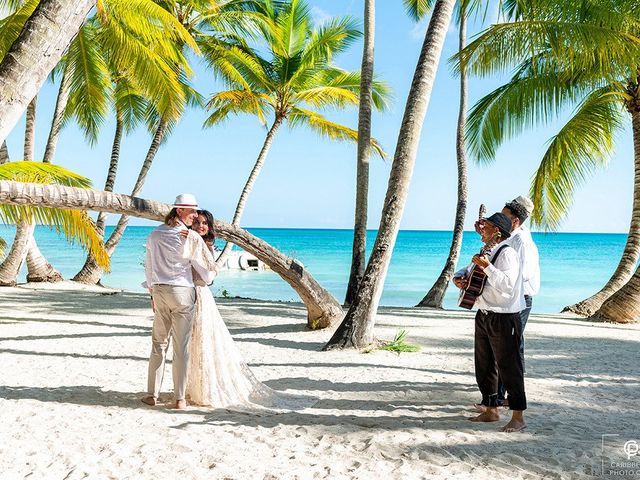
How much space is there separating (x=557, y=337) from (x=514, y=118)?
540 centimetres

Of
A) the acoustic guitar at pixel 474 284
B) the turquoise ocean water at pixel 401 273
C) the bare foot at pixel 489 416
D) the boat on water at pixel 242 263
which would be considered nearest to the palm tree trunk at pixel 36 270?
the turquoise ocean water at pixel 401 273

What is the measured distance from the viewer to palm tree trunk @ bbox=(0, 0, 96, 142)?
4402mm

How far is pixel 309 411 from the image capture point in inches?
189

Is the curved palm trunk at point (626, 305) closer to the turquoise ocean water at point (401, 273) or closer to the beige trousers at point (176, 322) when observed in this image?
the turquoise ocean water at point (401, 273)

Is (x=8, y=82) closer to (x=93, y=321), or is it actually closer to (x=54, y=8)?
(x=54, y=8)

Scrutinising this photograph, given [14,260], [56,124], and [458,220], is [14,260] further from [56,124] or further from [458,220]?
[458,220]

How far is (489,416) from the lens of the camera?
4.41m

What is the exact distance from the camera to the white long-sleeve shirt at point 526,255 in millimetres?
4301

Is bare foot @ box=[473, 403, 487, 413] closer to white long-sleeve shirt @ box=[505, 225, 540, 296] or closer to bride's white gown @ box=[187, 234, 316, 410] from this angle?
white long-sleeve shirt @ box=[505, 225, 540, 296]

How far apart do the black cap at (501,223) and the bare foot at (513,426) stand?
4.30 ft

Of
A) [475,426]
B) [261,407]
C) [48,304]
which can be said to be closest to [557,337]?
[475,426]

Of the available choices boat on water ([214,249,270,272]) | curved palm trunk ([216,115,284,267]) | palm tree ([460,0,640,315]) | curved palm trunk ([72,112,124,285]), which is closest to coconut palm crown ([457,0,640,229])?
palm tree ([460,0,640,315])

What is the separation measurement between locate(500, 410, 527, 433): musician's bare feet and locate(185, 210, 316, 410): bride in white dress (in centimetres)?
163

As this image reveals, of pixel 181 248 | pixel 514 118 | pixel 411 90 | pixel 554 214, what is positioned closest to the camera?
pixel 181 248
